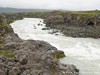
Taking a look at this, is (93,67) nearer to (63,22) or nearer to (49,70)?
(49,70)

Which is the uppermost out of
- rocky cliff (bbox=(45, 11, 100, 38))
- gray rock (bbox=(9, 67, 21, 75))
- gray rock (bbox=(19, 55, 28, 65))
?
gray rock (bbox=(19, 55, 28, 65))

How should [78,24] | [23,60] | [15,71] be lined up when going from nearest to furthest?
[15,71]
[23,60]
[78,24]

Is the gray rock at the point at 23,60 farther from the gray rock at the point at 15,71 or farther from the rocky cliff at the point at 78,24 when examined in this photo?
the rocky cliff at the point at 78,24

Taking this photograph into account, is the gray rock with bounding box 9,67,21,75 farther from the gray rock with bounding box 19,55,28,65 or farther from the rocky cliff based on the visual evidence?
the rocky cliff

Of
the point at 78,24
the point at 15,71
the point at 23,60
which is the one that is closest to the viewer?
the point at 15,71

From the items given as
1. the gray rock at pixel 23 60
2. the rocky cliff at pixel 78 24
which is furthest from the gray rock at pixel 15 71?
the rocky cliff at pixel 78 24

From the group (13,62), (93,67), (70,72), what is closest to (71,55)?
(93,67)

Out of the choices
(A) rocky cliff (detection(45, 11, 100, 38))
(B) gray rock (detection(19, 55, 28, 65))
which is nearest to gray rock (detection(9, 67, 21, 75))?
(B) gray rock (detection(19, 55, 28, 65))

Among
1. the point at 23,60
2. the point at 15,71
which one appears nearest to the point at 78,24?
the point at 23,60

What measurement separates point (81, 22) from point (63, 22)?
12.9m

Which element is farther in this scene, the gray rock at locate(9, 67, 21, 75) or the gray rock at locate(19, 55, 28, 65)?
the gray rock at locate(19, 55, 28, 65)

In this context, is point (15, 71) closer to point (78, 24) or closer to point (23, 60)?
point (23, 60)

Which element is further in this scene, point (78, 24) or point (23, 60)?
point (78, 24)

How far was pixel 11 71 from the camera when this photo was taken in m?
25.8
